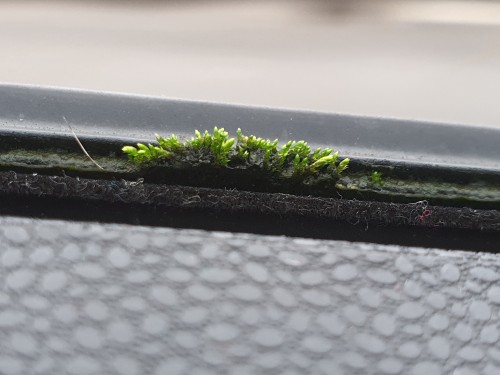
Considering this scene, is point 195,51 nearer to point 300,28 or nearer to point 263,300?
point 300,28

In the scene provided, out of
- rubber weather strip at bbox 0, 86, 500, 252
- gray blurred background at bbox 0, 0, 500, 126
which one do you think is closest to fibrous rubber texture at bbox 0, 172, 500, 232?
rubber weather strip at bbox 0, 86, 500, 252

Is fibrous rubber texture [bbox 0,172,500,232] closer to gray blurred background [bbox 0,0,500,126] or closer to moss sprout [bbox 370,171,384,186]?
moss sprout [bbox 370,171,384,186]

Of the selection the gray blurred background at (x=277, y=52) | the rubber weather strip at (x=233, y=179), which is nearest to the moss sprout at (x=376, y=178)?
the rubber weather strip at (x=233, y=179)

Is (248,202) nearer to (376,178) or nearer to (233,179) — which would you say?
(233,179)

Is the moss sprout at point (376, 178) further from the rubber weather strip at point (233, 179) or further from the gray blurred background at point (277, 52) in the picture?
the gray blurred background at point (277, 52)

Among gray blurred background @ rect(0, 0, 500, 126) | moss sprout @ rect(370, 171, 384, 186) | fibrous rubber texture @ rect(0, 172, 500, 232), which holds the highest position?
gray blurred background @ rect(0, 0, 500, 126)

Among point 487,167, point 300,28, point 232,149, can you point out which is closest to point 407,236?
point 487,167

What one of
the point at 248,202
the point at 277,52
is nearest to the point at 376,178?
the point at 248,202

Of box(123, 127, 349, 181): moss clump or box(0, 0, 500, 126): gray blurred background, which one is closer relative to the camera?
box(123, 127, 349, 181): moss clump
